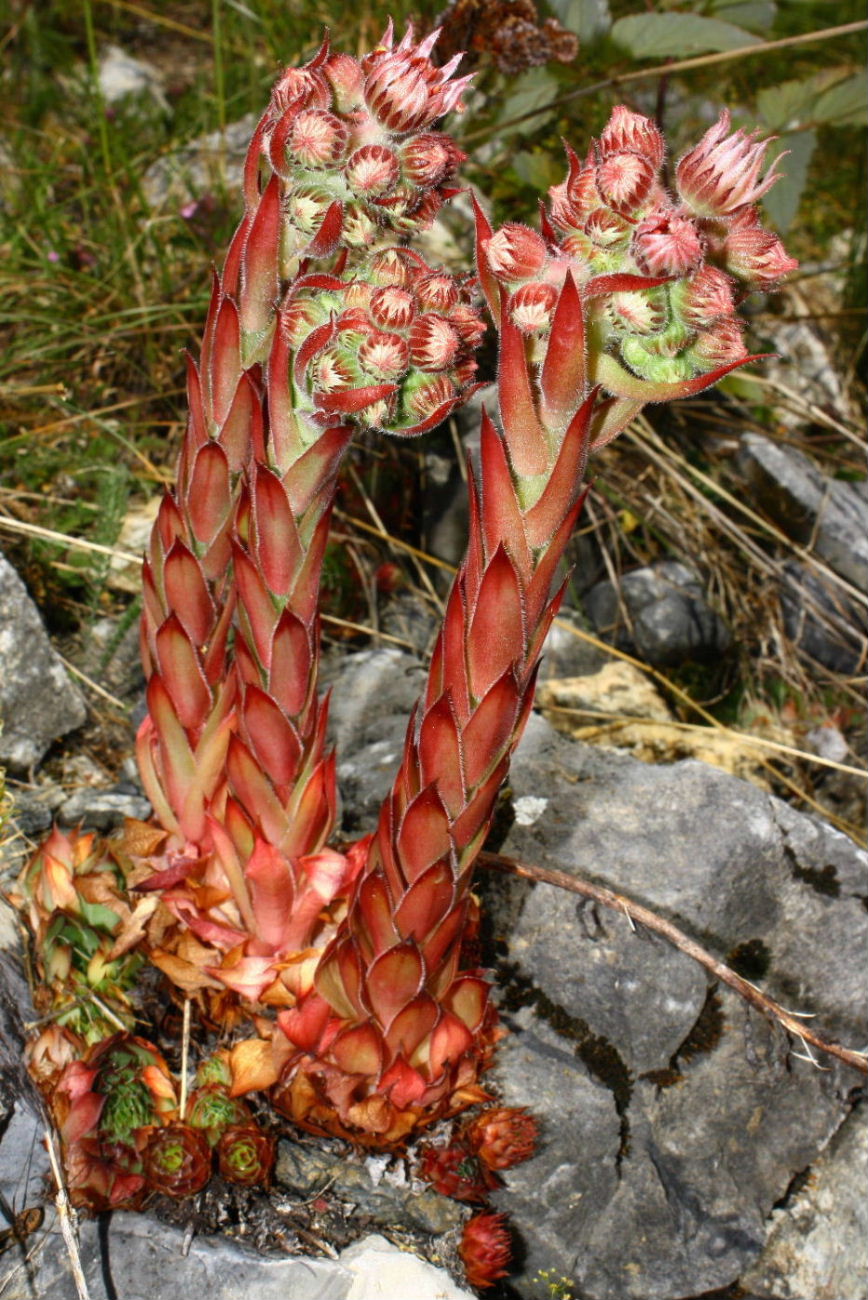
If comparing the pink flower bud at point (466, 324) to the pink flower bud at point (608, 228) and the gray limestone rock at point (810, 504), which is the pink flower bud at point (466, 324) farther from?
the gray limestone rock at point (810, 504)

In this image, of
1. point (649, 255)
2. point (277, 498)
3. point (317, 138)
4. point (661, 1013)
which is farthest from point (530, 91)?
point (661, 1013)

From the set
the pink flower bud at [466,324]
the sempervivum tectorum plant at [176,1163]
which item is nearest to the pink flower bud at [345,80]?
the pink flower bud at [466,324]

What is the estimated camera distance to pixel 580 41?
334 cm

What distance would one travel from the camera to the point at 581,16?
3.31m

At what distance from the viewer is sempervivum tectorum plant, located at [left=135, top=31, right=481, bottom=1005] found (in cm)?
160

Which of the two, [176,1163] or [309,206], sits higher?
[309,206]

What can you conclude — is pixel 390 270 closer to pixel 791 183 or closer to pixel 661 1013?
pixel 661 1013

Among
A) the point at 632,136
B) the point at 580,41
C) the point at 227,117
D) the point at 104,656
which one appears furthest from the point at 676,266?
the point at 227,117

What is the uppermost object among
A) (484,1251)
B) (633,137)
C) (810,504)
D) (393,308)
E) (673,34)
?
(673,34)

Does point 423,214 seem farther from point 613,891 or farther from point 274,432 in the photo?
point 613,891

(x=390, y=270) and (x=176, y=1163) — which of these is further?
(x=176, y=1163)

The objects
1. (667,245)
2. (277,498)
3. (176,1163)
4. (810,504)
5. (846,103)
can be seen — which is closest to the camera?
(667,245)

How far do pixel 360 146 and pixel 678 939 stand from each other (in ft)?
5.52

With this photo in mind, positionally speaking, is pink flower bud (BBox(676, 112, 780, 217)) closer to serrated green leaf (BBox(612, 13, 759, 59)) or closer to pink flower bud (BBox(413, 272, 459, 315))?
pink flower bud (BBox(413, 272, 459, 315))
